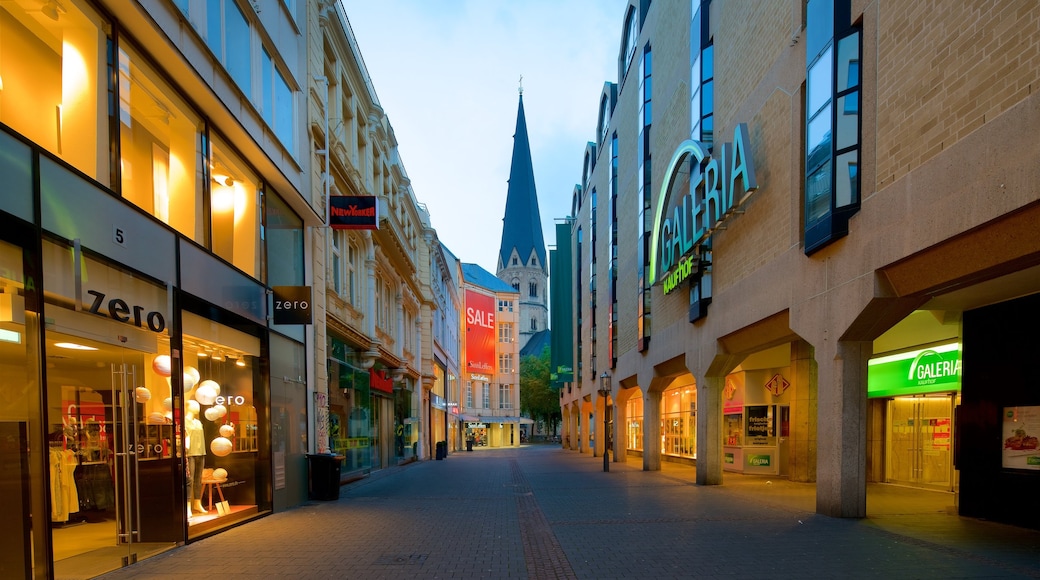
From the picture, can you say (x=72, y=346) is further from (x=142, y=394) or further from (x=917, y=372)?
(x=917, y=372)

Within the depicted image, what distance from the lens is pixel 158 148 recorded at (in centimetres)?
909

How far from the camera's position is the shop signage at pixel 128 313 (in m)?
7.03

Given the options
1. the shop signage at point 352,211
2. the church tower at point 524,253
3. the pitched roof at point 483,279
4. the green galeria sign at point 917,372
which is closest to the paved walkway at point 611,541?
the green galeria sign at point 917,372

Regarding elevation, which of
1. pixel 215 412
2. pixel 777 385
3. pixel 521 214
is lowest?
pixel 215 412

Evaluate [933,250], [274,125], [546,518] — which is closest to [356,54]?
[274,125]

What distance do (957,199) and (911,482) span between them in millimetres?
9884

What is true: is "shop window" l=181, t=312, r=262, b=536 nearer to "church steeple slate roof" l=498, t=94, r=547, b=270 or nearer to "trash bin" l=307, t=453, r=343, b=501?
"trash bin" l=307, t=453, r=343, b=501

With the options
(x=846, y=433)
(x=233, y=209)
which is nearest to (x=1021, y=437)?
(x=846, y=433)

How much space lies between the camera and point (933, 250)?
800cm

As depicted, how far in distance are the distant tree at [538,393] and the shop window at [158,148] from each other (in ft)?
Result: 212

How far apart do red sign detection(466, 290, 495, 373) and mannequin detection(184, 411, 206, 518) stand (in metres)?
54.7

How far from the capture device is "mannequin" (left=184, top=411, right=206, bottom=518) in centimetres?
962

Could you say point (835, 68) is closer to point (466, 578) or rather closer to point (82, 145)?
point (466, 578)

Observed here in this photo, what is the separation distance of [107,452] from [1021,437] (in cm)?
1253
